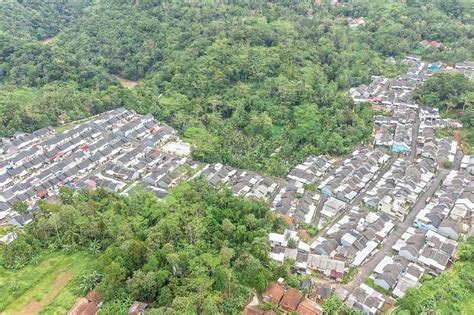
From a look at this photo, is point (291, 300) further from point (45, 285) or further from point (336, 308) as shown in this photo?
point (45, 285)

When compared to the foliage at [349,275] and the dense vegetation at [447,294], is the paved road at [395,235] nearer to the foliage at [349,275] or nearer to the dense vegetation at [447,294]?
the foliage at [349,275]

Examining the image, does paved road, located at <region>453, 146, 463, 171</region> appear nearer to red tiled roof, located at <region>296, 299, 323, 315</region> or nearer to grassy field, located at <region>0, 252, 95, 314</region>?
red tiled roof, located at <region>296, 299, 323, 315</region>

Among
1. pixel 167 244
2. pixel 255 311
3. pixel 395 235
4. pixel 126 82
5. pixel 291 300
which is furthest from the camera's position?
pixel 126 82

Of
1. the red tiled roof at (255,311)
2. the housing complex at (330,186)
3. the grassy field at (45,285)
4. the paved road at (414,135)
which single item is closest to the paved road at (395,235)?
the housing complex at (330,186)

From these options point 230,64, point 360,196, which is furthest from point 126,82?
point 360,196

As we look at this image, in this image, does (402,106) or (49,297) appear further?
(402,106)

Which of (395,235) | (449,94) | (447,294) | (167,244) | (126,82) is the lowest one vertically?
(126,82)

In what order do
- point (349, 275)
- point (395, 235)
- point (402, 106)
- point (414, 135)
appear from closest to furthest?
1. point (349, 275)
2. point (395, 235)
3. point (414, 135)
4. point (402, 106)
